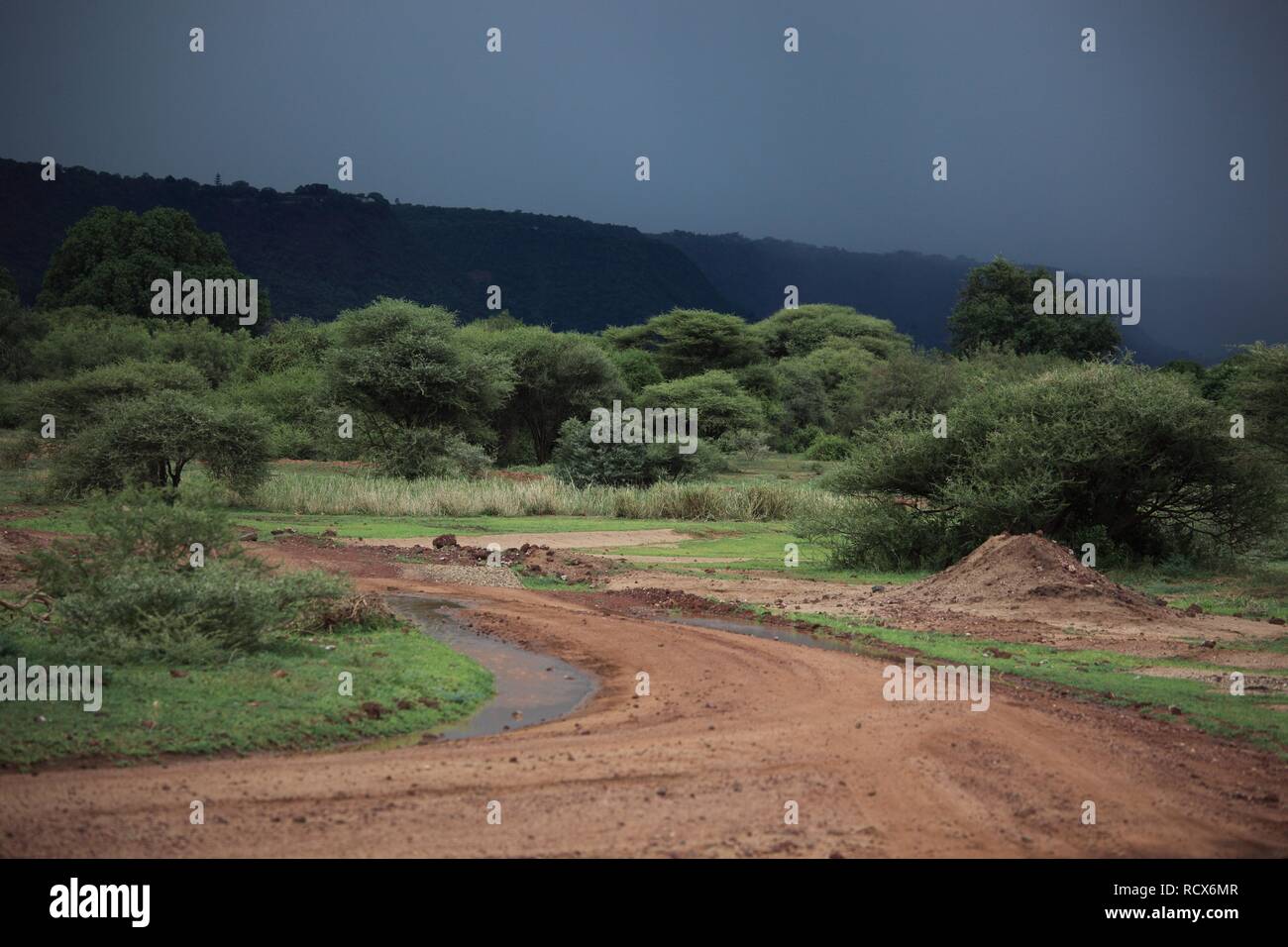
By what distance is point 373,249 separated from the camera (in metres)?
120

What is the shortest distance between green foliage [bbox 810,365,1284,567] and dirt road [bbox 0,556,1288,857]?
10085 mm

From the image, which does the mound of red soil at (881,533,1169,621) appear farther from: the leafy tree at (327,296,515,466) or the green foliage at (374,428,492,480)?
the leafy tree at (327,296,515,466)

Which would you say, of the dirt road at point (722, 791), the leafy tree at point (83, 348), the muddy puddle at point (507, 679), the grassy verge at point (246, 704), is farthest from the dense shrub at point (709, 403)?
the dirt road at point (722, 791)

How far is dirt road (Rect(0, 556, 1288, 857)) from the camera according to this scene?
22.6ft

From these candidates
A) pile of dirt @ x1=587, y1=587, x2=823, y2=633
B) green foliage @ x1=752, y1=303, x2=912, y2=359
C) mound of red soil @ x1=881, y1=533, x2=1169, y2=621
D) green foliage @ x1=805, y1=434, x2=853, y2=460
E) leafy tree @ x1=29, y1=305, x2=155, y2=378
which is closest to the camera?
pile of dirt @ x1=587, y1=587, x2=823, y2=633

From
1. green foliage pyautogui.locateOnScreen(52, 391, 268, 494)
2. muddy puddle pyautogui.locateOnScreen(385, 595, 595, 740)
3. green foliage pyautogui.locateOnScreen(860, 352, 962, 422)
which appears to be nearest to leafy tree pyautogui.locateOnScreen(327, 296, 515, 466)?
green foliage pyautogui.locateOnScreen(52, 391, 268, 494)

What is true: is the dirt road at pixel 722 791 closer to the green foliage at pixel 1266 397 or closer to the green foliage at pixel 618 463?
the green foliage at pixel 1266 397

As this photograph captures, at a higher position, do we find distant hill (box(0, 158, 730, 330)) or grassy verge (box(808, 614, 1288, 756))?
distant hill (box(0, 158, 730, 330))

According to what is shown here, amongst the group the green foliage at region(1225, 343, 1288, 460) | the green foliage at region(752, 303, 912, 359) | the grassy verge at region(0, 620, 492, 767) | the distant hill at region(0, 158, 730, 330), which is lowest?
the grassy verge at region(0, 620, 492, 767)

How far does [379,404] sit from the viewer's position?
4153 centimetres

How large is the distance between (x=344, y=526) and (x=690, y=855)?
70.4 ft

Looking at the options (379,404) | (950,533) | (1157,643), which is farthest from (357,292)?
(1157,643)

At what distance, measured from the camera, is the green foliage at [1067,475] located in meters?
20.4

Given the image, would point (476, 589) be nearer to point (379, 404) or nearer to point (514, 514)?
point (514, 514)
